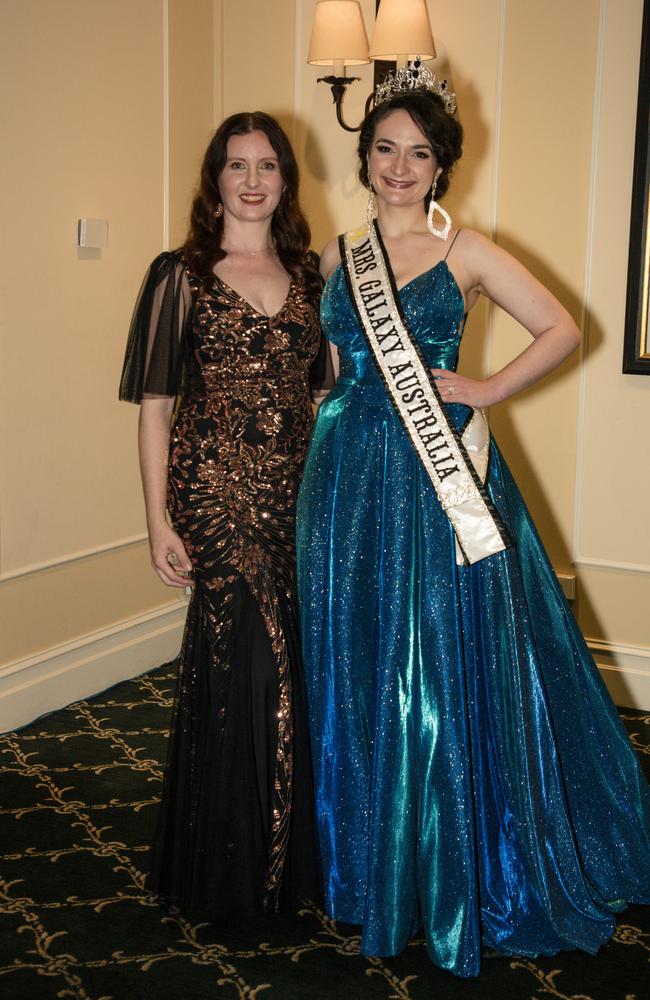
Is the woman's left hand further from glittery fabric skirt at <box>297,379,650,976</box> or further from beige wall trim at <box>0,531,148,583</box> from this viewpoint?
beige wall trim at <box>0,531,148,583</box>

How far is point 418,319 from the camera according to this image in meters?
2.26

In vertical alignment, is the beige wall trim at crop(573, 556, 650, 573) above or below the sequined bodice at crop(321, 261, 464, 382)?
below

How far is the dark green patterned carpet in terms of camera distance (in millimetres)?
2074

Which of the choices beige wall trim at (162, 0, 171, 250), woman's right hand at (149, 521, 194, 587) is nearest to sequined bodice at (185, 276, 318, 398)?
woman's right hand at (149, 521, 194, 587)

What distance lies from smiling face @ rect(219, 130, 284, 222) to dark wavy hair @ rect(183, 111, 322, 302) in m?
0.01

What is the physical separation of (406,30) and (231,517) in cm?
180

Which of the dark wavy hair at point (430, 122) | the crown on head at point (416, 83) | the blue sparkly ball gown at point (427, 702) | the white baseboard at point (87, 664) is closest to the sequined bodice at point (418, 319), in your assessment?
the blue sparkly ball gown at point (427, 702)

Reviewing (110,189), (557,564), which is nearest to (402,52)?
(110,189)

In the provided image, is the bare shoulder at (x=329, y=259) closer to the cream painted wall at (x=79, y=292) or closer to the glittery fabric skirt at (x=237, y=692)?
the glittery fabric skirt at (x=237, y=692)

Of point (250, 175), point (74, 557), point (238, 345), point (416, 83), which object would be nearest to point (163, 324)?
point (238, 345)

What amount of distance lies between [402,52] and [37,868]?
241 cm

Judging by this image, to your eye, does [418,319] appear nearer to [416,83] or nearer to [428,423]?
[428,423]

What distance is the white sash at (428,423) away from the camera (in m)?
2.19

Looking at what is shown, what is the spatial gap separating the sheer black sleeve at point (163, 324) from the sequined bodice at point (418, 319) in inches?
11.6
